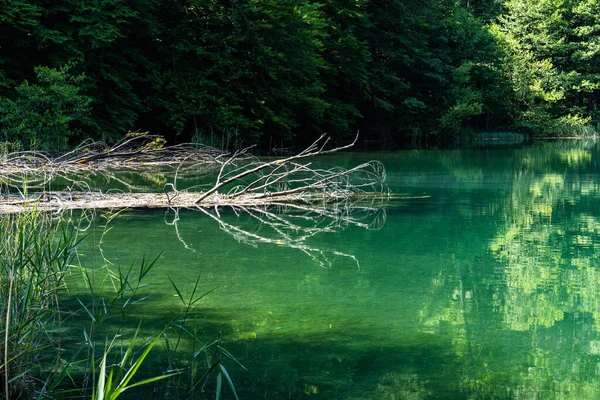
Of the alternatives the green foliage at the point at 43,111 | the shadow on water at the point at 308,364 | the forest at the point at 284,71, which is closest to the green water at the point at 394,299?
the shadow on water at the point at 308,364

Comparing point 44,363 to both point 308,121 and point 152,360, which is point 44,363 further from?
point 308,121

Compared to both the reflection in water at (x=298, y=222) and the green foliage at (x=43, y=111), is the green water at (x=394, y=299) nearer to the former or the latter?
the reflection in water at (x=298, y=222)

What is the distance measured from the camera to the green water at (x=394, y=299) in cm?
340

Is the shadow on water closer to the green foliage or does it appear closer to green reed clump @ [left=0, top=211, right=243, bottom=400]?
green reed clump @ [left=0, top=211, right=243, bottom=400]

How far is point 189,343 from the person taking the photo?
3811 millimetres

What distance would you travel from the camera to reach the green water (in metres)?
3.40

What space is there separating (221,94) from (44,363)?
19.5 metres

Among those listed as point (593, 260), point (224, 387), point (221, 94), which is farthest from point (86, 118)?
point (224, 387)

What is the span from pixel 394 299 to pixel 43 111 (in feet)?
45.0

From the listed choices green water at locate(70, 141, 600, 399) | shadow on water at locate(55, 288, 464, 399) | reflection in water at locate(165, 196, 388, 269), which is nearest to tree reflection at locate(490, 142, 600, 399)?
green water at locate(70, 141, 600, 399)

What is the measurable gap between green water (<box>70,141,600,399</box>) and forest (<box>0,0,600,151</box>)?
296 inches

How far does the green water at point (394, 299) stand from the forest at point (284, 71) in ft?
24.7

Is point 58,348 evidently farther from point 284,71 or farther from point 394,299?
point 284,71

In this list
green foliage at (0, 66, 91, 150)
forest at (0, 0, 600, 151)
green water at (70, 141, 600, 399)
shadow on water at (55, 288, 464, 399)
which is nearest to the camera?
shadow on water at (55, 288, 464, 399)
